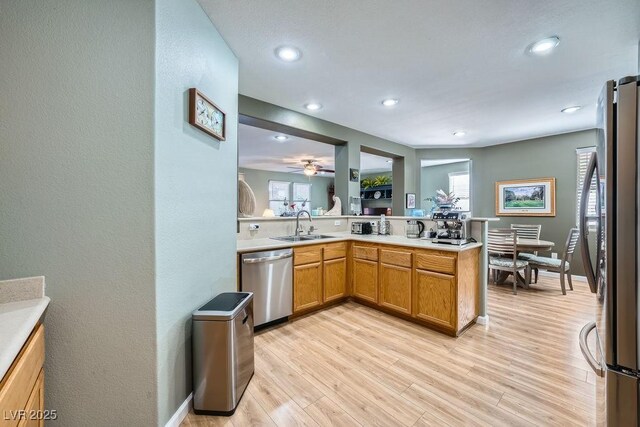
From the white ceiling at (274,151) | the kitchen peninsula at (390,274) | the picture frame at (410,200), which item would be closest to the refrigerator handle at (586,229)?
the kitchen peninsula at (390,274)

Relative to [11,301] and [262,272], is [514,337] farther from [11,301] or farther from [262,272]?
[11,301]

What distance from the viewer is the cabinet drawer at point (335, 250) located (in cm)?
310

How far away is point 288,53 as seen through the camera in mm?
2203

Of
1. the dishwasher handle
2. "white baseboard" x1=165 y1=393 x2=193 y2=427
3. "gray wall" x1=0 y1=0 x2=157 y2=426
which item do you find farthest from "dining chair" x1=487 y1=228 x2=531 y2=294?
"gray wall" x1=0 y1=0 x2=157 y2=426

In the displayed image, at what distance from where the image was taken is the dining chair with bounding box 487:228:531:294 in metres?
3.68

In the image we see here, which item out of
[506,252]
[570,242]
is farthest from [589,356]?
[570,242]

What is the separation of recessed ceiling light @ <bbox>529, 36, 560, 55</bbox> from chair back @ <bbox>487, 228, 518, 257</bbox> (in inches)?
92.0

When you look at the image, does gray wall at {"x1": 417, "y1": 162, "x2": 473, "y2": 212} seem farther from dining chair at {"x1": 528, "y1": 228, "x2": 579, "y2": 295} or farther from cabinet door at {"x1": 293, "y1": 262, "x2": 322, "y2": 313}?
cabinet door at {"x1": 293, "y1": 262, "x2": 322, "y2": 313}

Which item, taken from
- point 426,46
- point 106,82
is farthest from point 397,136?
point 106,82

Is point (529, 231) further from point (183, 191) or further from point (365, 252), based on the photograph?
point (183, 191)

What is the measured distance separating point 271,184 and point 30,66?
789 centimetres

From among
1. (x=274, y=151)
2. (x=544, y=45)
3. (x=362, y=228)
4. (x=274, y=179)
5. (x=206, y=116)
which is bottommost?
(x=362, y=228)

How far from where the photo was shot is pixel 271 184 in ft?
29.6

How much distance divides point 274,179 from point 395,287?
22.8 ft
